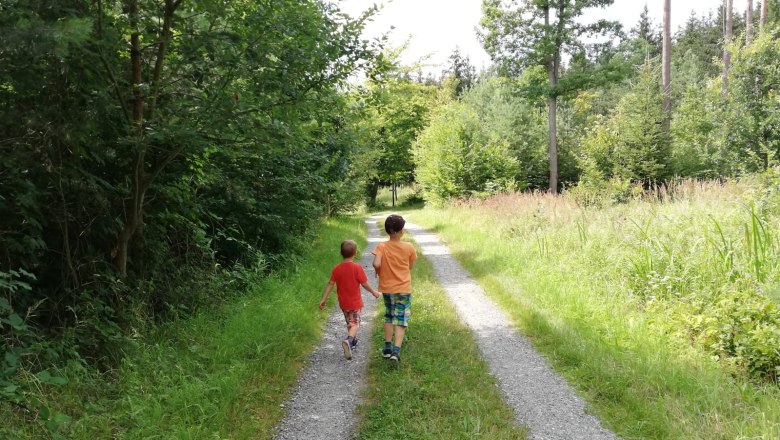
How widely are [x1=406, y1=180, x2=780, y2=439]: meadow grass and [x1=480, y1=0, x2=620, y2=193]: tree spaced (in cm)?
1132

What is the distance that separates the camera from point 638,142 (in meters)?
20.1

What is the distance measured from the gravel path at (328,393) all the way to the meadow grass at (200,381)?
5.5 inches

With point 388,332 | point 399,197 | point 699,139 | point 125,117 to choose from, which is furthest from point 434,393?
point 399,197

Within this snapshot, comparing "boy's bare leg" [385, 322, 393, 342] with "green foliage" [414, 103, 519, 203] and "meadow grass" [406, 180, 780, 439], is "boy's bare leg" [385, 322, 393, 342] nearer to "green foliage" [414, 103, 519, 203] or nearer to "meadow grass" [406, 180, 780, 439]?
"meadow grass" [406, 180, 780, 439]

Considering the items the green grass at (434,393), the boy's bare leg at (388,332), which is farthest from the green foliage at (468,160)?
the boy's bare leg at (388,332)

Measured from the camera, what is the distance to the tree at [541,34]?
63.8 feet

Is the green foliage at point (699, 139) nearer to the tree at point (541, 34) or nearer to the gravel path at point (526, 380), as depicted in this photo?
the tree at point (541, 34)

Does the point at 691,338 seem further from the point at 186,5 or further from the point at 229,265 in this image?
the point at 229,265

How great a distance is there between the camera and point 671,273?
6.13 m

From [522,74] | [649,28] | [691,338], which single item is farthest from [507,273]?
[649,28]

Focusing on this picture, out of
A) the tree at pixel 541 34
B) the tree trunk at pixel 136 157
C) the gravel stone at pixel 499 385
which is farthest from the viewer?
the tree at pixel 541 34

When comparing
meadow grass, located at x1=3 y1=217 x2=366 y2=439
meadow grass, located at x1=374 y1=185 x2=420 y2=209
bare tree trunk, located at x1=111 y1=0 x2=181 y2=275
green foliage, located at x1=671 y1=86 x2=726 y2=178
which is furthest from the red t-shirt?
meadow grass, located at x1=374 y1=185 x2=420 y2=209

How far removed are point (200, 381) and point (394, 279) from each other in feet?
7.44

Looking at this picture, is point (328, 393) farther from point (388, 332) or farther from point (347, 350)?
point (388, 332)
